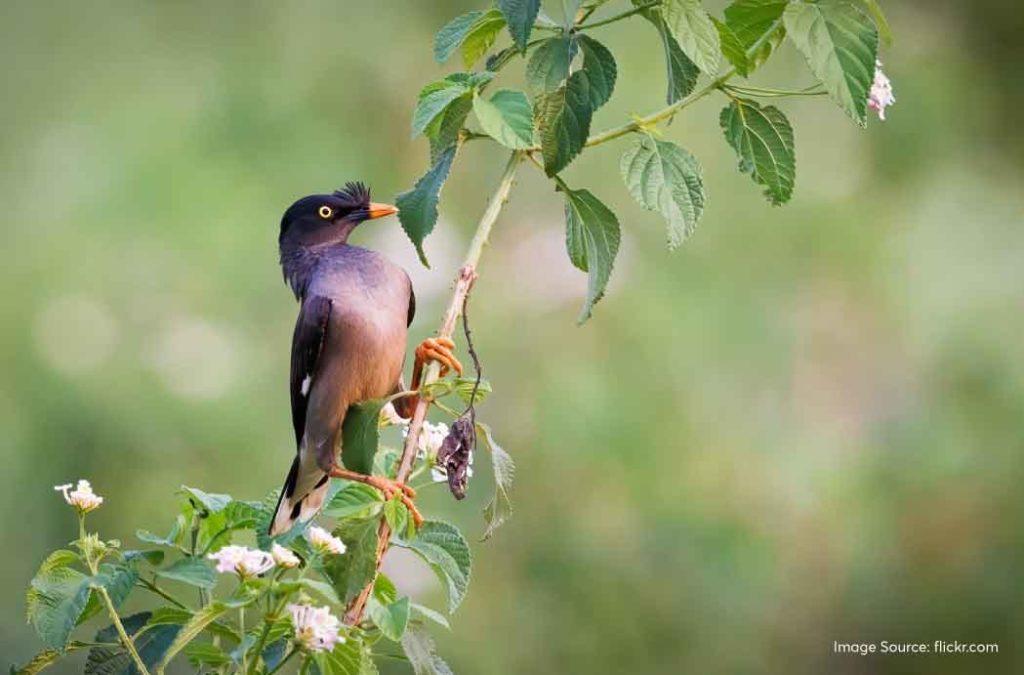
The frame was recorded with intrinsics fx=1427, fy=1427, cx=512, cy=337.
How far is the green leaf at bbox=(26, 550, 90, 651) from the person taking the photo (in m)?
1.29

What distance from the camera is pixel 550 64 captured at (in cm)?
135

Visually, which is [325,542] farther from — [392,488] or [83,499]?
[83,499]

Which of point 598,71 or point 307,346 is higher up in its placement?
point 598,71

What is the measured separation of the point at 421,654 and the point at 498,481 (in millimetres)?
186

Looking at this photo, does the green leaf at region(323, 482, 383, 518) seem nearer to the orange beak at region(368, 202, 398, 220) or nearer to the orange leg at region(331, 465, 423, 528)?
the orange leg at region(331, 465, 423, 528)

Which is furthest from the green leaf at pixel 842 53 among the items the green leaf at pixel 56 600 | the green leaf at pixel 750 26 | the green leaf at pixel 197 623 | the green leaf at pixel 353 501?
the green leaf at pixel 56 600

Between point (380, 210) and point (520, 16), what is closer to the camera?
point (520, 16)

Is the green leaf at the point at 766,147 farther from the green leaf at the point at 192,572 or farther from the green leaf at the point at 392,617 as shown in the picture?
the green leaf at the point at 192,572

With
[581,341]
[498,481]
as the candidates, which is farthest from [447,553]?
[581,341]

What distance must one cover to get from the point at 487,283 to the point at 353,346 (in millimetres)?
2256

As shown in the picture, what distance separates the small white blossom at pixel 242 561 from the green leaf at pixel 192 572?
101 millimetres

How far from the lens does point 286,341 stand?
409 cm

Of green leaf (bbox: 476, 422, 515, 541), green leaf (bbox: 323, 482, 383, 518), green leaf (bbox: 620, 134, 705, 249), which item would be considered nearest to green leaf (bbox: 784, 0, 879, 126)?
green leaf (bbox: 620, 134, 705, 249)

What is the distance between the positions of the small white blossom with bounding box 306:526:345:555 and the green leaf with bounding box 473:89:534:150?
1.27 ft
